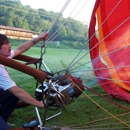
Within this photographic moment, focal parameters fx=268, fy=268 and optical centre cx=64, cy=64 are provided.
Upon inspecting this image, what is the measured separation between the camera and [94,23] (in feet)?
9.25

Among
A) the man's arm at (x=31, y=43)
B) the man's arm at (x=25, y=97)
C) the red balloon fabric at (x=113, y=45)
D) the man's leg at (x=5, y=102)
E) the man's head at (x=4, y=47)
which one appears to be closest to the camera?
the man's arm at (x=25, y=97)

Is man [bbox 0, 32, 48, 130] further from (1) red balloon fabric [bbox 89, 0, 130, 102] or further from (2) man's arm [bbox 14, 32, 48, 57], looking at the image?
(1) red balloon fabric [bbox 89, 0, 130, 102]

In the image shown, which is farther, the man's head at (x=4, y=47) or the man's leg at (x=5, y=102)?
the man's leg at (x=5, y=102)

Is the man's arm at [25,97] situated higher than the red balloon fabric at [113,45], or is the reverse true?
the red balloon fabric at [113,45]

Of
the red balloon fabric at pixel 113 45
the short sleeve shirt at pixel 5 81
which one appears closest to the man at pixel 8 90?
the short sleeve shirt at pixel 5 81

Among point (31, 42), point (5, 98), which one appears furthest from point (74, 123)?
point (31, 42)

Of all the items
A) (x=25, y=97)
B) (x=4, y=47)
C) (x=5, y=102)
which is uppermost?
(x=4, y=47)

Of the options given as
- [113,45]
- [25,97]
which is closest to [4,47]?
[25,97]

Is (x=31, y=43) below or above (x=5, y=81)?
above

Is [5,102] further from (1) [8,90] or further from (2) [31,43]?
(2) [31,43]

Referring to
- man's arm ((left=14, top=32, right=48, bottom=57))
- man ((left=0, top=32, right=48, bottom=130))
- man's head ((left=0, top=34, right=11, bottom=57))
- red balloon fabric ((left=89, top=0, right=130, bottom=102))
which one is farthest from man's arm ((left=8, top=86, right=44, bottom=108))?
red balloon fabric ((left=89, top=0, right=130, bottom=102))

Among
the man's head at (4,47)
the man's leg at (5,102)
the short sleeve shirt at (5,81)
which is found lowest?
the man's leg at (5,102)

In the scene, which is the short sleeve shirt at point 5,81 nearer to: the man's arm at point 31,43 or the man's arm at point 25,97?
the man's arm at point 25,97

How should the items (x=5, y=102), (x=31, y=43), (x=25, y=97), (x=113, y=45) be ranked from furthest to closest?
(x=113, y=45) < (x=31, y=43) < (x=5, y=102) < (x=25, y=97)
